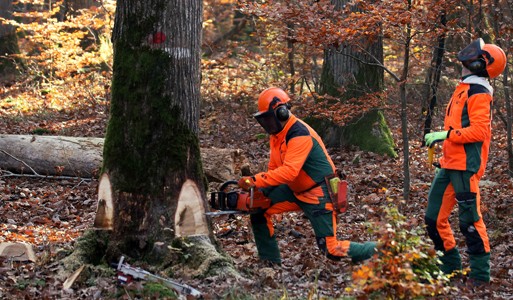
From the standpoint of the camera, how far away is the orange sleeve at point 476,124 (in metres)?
6.52

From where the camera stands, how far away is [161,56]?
260 inches

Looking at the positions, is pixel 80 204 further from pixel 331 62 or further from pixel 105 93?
pixel 105 93

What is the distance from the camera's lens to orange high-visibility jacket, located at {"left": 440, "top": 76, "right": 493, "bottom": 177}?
21.5 feet

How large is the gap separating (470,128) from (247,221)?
361cm

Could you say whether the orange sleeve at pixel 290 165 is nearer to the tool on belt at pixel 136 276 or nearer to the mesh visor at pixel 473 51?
the tool on belt at pixel 136 276

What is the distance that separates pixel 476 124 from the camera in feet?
21.5

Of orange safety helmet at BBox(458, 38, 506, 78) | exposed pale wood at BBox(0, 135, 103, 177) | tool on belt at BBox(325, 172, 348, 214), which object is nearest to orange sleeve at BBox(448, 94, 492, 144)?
orange safety helmet at BBox(458, 38, 506, 78)

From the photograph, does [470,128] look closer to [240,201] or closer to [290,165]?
[290,165]

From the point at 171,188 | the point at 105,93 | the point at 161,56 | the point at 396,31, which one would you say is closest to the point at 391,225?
A: the point at 171,188

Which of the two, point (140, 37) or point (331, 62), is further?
point (331, 62)

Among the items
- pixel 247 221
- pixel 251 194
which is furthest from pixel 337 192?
pixel 247 221

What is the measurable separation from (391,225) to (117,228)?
2936 mm

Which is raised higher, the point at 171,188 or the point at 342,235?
the point at 171,188

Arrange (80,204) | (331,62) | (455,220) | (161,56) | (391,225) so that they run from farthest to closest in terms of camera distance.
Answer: (331,62), (80,204), (455,220), (161,56), (391,225)
